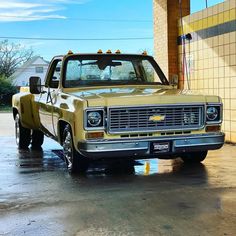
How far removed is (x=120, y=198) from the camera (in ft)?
18.8

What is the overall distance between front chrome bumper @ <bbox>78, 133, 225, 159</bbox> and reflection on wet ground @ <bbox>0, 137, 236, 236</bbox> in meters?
0.39

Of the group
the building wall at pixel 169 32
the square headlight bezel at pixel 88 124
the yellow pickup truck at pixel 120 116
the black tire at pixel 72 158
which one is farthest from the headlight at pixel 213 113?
the building wall at pixel 169 32

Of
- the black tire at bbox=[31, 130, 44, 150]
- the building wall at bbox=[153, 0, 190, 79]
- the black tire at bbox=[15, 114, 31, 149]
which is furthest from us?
the building wall at bbox=[153, 0, 190, 79]

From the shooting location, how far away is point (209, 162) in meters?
8.23

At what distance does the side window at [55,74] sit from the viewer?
8317mm

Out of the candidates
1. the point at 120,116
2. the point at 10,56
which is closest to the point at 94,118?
the point at 120,116

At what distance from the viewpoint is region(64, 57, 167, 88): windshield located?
810cm

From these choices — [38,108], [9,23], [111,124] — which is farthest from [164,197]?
[9,23]

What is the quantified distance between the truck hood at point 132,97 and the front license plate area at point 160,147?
1.84 ft

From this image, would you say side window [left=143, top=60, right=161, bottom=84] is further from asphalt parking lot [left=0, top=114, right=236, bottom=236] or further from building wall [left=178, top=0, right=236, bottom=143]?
building wall [left=178, top=0, right=236, bottom=143]

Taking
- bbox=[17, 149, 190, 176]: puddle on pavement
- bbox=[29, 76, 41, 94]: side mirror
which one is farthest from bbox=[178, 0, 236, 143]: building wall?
bbox=[29, 76, 41, 94]: side mirror

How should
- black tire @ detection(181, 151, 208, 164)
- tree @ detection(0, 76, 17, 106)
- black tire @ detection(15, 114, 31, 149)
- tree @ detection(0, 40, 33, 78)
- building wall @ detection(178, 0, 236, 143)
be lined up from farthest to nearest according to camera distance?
1. tree @ detection(0, 40, 33, 78)
2. tree @ detection(0, 76, 17, 106)
3. black tire @ detection(15, 114, 31, 149)
4. building wall @ detection(178, 0, 236, 143)
5. black tire @ detection(181, 151, 208, 164)

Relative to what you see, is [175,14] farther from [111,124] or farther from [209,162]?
[111,124]

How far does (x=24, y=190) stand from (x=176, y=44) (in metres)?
7.78
